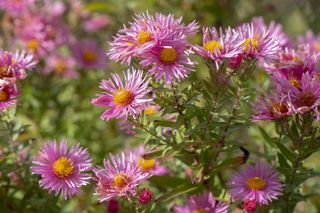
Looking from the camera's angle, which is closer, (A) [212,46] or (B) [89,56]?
(A) [212,46]

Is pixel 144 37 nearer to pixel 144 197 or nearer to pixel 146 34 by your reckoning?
pixel 146 34

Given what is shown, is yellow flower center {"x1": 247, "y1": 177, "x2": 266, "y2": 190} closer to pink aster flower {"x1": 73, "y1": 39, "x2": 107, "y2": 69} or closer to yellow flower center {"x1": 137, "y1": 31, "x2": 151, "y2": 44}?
yellow flower center {"x1": 137, "y1": 31, "x2": 151, "y2": 44}

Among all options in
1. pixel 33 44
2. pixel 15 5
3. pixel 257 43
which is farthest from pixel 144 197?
pixel 15 5

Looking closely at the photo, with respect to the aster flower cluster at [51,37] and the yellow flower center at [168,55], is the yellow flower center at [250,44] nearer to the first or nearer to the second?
the yellow flower center at [168,55]

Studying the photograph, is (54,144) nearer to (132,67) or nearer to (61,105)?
(132,67)

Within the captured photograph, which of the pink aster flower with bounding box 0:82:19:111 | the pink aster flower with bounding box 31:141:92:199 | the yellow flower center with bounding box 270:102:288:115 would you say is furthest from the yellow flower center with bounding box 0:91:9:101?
the yellow flower center with bounding box 270:102:288:115

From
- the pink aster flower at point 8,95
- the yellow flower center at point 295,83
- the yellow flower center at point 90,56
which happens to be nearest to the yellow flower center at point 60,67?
the yellow flower center at point 90,56

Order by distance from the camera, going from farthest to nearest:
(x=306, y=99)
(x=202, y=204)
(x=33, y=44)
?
1. (x=33, y=44)
2. (x=202, y=204)
3. (x=306, y=99)
